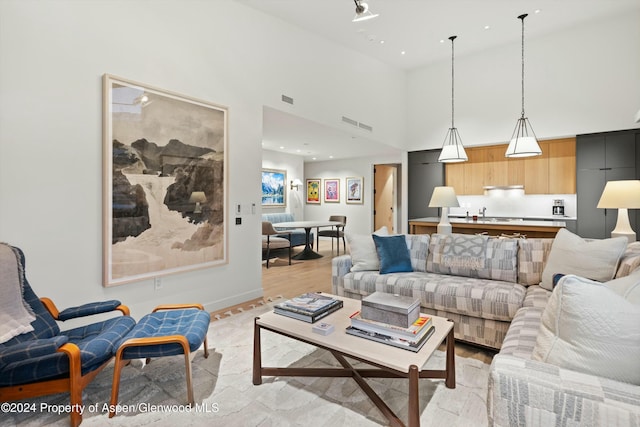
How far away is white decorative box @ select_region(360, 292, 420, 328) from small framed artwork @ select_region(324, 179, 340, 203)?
311 inches

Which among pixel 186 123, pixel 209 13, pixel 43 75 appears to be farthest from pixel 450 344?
pixel 209 13

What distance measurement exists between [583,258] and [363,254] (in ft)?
5.84

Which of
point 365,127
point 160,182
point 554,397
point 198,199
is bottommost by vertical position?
point 554,397

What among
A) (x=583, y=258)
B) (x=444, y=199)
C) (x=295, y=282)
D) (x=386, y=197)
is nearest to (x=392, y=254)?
(x=583, y=258)

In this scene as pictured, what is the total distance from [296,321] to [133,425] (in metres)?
1.01

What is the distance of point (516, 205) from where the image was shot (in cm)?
621

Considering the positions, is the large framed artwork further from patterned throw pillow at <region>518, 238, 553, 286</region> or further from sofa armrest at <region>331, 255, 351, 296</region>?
patterned throw pillow at <region>518, 238, 553, 286</region>

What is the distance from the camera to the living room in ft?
7.71

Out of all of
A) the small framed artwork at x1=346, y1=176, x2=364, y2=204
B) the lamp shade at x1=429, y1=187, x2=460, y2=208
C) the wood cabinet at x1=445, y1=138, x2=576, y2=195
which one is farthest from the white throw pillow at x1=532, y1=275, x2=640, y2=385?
the small framed artwork at x1=346, y1=176, x2=364, y2=204

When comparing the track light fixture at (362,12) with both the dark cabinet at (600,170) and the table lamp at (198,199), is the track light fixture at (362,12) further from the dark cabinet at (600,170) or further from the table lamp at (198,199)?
the dark cabinet at (600,170)

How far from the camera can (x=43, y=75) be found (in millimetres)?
2379

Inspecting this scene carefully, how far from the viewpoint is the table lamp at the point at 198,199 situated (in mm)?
3324

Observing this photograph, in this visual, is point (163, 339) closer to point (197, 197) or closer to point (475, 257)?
point (197, 197)

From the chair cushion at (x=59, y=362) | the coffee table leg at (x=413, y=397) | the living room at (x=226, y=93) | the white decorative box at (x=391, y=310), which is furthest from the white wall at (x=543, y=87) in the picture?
the chair cushion at (x=59, y=362)
